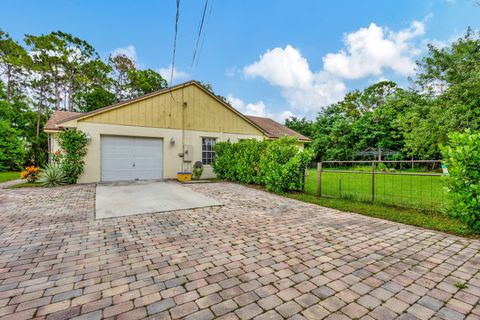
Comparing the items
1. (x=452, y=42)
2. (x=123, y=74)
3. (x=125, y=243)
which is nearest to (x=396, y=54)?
(x=452, y=42)

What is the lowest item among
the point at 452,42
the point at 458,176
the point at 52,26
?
the point at 458,176

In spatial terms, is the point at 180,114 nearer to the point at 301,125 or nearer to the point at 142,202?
the point at 142,202

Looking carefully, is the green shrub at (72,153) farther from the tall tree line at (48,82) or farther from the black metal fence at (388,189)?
the tall tree line at (48,82)

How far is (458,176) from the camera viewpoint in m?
3.84

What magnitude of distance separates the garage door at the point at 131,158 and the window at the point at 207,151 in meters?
2.28

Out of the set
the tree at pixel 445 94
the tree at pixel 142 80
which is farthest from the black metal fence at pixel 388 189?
the tree at pixel 142 80

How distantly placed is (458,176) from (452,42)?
16197 mm

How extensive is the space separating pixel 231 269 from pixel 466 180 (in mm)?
4209

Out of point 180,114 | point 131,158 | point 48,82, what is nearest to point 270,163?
point 180,114

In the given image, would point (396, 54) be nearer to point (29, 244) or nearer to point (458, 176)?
point (458, 176)

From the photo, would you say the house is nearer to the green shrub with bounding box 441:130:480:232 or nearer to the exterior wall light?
A: the exterior wall light

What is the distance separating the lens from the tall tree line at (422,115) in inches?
460

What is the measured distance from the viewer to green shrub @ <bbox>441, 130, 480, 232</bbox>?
12.1 ft

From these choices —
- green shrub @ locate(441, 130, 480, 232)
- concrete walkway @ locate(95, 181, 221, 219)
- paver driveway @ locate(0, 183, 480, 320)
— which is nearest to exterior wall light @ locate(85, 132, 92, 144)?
concrete walkway @ locate(95, 181, 221, 219)
